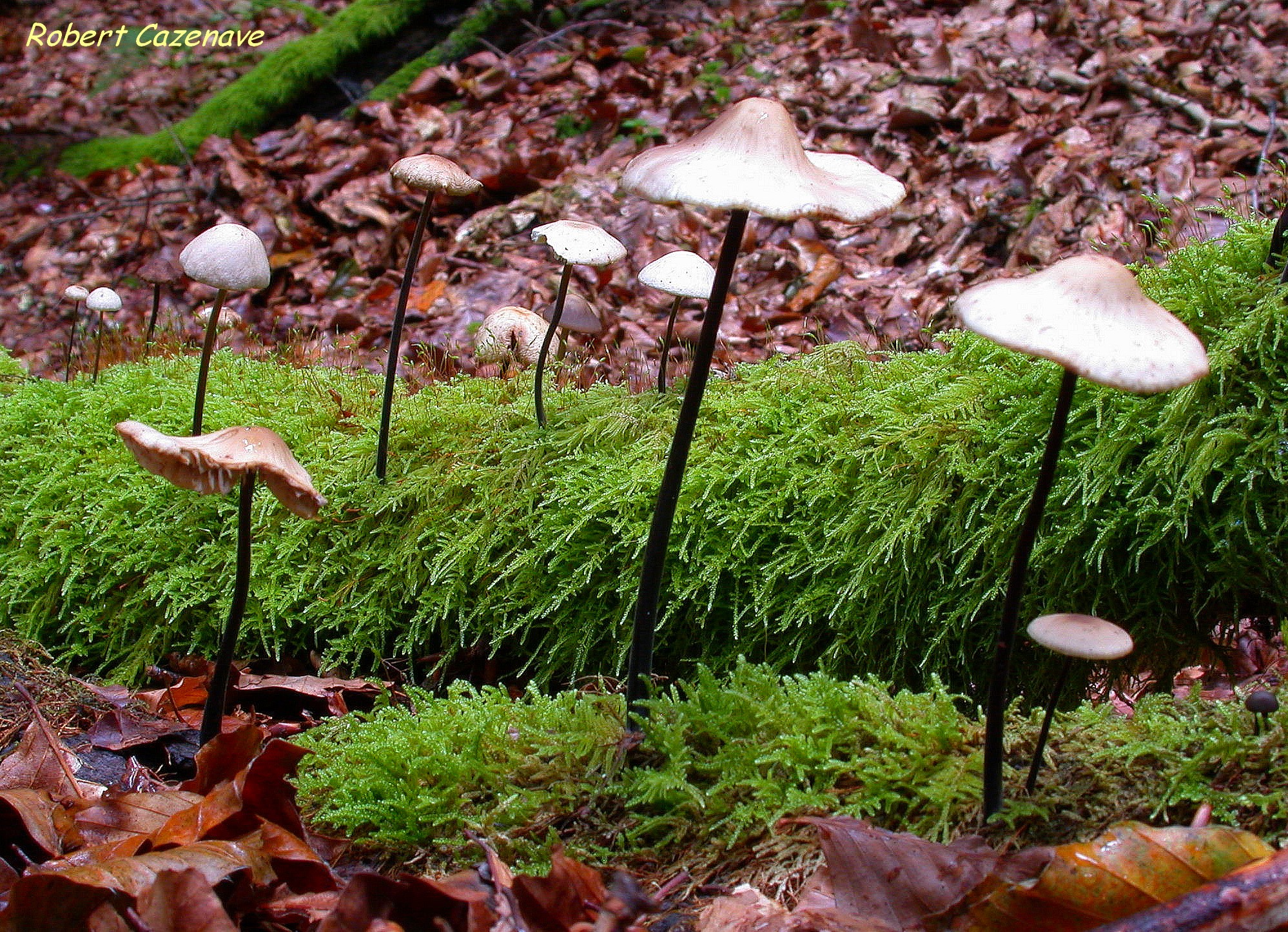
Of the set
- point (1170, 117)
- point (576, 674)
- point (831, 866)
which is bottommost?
point (576, 674)

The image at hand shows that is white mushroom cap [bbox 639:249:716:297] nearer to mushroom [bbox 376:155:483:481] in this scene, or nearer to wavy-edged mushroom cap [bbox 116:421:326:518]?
mushroom [bbox 376:155:483:481]

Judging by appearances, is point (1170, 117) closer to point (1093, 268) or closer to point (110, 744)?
point (1093, 268)

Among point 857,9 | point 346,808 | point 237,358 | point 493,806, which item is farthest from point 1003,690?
point 857,9

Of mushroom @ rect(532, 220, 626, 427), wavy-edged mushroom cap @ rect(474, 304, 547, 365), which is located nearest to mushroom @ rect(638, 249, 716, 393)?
mushroom @ rect(532, 220, 626, 427)

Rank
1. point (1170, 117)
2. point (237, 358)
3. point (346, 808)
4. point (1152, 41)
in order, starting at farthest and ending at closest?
1. point (1152, 41)
2. point (1170, 117)
3. point (237, 358)
4. point (346, 808)

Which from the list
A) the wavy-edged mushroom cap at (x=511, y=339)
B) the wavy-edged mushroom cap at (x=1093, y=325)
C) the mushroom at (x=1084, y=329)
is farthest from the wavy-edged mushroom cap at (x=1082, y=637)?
the wavy-edged mushroom cap at (x=511, y=339)

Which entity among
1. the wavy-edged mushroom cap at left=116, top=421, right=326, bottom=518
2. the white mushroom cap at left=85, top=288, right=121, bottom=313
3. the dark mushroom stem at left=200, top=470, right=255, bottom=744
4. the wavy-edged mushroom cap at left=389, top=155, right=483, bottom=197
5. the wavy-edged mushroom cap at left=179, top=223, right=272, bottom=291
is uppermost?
the wavy-edged mushroom cap at left=389, top=155, right=483, bottom=197

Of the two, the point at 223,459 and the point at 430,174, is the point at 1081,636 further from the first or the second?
the point at 430,174

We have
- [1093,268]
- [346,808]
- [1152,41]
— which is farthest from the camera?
[1152,41]
